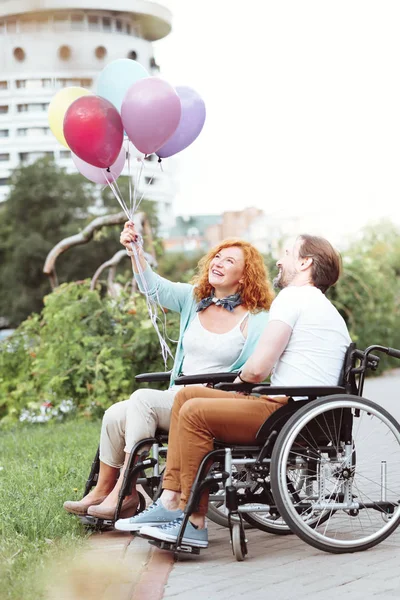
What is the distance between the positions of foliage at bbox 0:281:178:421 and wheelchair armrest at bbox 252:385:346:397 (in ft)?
16.1

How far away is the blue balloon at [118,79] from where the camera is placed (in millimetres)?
5262

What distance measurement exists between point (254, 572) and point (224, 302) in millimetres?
1428

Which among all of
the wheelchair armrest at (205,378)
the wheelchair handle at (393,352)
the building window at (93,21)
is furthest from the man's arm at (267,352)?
the building window at (93,21)

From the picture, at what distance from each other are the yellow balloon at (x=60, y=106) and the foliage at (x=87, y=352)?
11.3ft

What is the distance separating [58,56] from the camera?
2980 inches

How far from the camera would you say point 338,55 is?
36.1ft

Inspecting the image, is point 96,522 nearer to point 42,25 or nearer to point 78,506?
point 78,506

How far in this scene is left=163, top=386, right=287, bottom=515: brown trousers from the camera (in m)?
3.81

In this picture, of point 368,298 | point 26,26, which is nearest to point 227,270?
point 368,298

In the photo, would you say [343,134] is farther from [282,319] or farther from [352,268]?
[282,319]

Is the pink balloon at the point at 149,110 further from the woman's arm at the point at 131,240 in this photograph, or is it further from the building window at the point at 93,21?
the building window at the point at 93,21

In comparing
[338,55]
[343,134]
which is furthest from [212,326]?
[343,134]

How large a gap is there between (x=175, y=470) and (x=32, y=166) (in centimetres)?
4183

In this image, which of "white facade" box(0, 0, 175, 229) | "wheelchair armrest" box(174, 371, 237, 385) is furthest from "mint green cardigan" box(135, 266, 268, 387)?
"white facade" box(0, 0, 175, 229)
